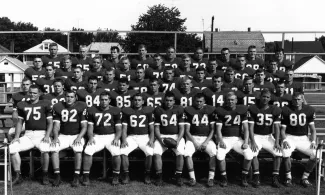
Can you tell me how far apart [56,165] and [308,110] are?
435 centimetres

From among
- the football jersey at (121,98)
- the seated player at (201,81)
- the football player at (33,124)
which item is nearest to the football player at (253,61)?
the seated player at (201,81)

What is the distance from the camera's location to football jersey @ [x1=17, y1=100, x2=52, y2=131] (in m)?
6.26

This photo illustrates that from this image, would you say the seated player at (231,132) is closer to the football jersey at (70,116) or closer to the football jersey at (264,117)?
the football jersey at (264,117)

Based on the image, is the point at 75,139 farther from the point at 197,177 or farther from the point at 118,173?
the point at 197,177

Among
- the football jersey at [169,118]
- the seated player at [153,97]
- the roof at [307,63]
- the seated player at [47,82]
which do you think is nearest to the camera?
the football jersey at [169,118]

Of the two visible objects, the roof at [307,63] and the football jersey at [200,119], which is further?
the roof at [307,63]

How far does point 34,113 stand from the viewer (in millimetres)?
6266

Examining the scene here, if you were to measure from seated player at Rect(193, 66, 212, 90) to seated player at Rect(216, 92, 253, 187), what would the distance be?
3.09 ft

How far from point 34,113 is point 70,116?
0.61 m

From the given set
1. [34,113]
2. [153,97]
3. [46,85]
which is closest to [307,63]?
[153,97]

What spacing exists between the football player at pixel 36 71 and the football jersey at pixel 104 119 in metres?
1.82

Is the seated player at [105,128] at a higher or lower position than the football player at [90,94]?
lower

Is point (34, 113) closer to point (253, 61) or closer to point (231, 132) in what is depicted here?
point (231, 132)

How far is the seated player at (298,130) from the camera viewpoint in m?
6.21
